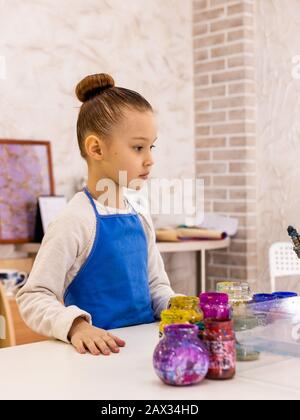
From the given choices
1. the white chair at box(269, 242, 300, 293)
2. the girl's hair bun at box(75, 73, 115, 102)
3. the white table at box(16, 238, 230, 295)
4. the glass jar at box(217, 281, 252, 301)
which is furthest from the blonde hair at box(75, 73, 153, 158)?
the white chair at box(269, 242, 300, 293)

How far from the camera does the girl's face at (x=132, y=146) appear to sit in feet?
5.25

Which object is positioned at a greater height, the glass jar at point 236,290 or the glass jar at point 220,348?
the glass jar at point 236,290

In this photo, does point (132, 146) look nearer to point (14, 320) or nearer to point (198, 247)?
point (14, 320)

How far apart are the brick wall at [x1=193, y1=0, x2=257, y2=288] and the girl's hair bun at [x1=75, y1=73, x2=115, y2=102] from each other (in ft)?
8.03

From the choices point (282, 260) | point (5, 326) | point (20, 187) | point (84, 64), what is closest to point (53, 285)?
point (5, 326)

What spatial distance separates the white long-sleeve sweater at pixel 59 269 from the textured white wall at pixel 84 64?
6.23ft

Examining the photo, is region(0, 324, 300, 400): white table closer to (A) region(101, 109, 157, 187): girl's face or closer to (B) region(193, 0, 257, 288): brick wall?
(A) region(101, 109, 157, 187): girl's face

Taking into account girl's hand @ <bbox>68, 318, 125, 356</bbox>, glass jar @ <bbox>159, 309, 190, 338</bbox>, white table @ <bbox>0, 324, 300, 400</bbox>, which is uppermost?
glass jar @ <bbox>159, 309, 190, 338</bbox>

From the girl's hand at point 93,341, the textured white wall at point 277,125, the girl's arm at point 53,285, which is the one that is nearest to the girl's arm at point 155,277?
the girl's arm at point 53,285

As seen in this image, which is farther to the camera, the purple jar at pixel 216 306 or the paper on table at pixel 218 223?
the paper on table at pixel 218 223

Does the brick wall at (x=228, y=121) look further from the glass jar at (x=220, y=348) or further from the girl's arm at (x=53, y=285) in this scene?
the glass jar at (x=220, y=348)

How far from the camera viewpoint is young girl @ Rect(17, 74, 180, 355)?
1516 mm

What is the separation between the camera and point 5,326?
96.0 inches

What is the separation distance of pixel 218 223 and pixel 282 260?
2.15ft
